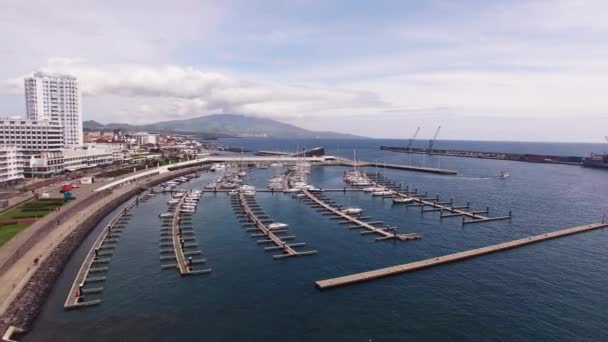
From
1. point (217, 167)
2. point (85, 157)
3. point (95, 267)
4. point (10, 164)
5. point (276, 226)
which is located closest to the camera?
point (95, 267)

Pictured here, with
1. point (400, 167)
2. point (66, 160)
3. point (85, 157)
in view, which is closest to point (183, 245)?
point (66, 160)

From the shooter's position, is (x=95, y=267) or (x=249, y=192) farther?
(x=249, y=192)

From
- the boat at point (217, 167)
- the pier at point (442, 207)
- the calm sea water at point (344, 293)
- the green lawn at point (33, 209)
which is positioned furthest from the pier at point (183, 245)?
the boat at point (217, 167)

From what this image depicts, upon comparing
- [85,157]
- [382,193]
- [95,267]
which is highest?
[85,157]

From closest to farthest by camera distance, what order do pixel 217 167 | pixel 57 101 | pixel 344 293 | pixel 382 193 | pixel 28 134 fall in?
1. pixel 344 293
2. pixel 382 193
3. pixel 28 134
4. pixel 217 167
5. pixel 57 101

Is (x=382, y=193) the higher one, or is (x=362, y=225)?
(x=382, y=193)

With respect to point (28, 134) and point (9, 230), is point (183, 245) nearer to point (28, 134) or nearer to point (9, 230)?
point (9, 230)

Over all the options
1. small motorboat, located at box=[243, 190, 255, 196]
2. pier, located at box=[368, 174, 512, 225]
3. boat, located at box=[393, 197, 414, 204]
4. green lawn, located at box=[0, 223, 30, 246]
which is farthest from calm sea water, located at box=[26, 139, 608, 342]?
small motorboat, located at box=[243, 190, 255, 196]
